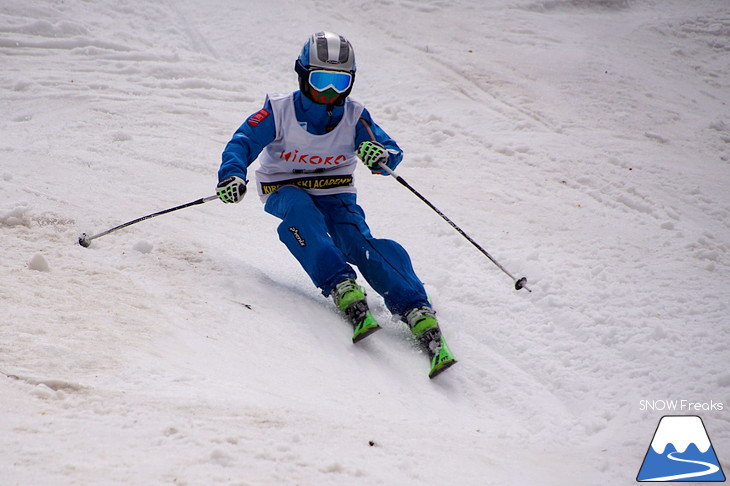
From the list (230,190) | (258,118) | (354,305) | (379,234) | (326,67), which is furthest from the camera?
(379,234)

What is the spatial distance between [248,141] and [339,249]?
0.93 meters

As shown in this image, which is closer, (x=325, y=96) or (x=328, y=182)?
(x=325, y=96)

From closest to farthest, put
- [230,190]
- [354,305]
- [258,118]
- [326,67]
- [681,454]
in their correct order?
[681,454] → [354,305] → [230,190] → [326,67] → [258,118]

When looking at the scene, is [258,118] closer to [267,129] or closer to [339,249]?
[267,129]

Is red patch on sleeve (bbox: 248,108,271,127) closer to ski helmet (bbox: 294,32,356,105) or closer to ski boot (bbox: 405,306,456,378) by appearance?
ski helmet (bbox: 294,32,356,105)

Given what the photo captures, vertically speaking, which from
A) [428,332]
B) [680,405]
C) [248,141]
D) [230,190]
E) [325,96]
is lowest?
[428,332]

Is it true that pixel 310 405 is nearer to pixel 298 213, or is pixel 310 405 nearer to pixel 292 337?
pixel 292 337

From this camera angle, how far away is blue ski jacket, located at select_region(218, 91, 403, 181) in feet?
13.6

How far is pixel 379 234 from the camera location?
5.35m

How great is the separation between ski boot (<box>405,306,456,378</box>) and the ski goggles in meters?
1.55

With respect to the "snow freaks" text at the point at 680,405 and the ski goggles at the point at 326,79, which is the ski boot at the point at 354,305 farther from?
the "snow freaks" text at the point at 680,405

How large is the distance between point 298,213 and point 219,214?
1415 millimetres

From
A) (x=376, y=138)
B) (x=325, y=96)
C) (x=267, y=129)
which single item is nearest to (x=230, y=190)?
(x=267, y=129)

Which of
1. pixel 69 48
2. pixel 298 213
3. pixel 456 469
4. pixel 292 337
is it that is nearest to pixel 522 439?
pixel 456 469
